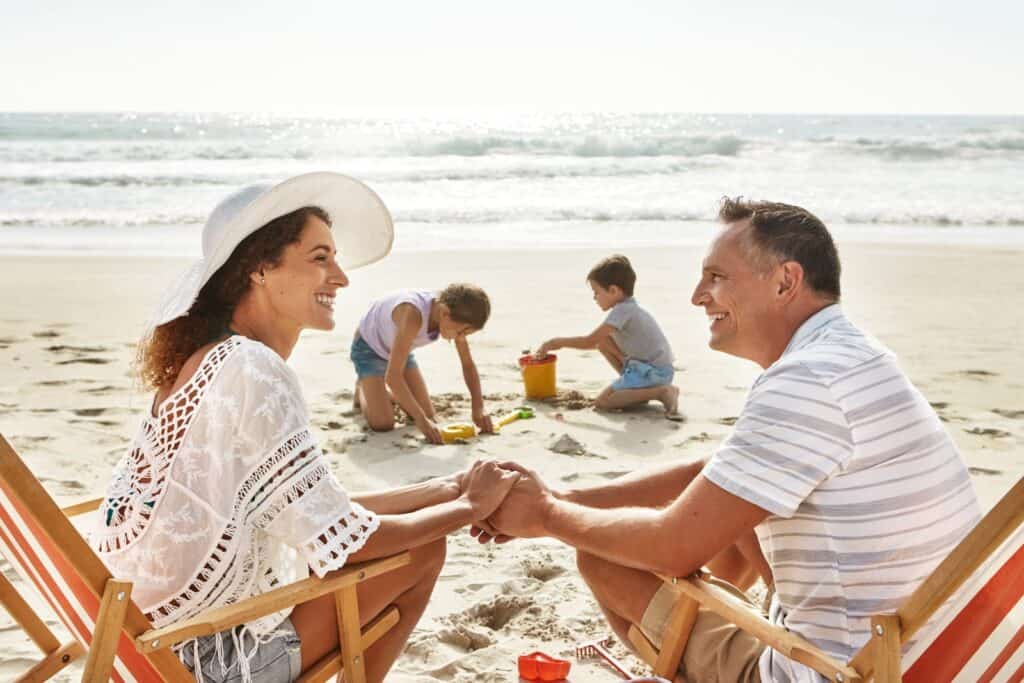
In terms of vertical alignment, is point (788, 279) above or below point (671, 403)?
above

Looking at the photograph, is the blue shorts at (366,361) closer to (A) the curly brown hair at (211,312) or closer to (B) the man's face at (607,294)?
(B) the man's face at (607,294)

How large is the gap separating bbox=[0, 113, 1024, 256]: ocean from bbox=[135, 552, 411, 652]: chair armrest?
34.8 ft

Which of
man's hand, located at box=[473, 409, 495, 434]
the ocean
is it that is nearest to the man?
man's hand, located at box=[473, 409, 495, 434]

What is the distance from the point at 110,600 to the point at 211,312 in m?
0.80

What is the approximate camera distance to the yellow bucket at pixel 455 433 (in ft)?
19.6

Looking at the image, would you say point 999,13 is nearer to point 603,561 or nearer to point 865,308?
point 865,308

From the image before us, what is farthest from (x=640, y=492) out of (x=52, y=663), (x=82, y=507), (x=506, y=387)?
(x=506, y=387)

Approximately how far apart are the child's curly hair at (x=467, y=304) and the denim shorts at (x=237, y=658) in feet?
12.1

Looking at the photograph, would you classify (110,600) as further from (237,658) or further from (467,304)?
(467,304)

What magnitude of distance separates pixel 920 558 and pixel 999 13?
47227 mm

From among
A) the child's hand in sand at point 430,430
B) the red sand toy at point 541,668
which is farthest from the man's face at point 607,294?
the red sand toy at point 541,668

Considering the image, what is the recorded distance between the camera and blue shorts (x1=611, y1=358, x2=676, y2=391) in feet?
21.2

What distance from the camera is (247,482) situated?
7.61ft

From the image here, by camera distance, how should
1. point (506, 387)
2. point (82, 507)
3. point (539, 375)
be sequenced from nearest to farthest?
point (82, 507), point (539, 375), point (506, 387)
